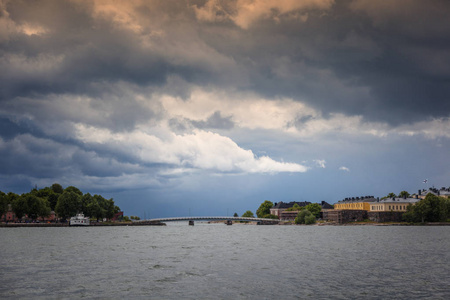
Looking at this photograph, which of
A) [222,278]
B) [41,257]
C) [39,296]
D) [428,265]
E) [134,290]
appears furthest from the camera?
[41,257]

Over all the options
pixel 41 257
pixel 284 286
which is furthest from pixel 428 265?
pixel 41 257

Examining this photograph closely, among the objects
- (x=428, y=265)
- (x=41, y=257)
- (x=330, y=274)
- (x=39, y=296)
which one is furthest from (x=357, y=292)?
(x=41, y=257)

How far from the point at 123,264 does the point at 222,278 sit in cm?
1704

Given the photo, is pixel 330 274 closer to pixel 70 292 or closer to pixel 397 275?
pixel 397 275

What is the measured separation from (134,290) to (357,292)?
17593 mm

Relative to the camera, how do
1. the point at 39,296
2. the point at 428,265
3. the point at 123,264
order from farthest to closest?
1. the point at 123,264
2. the point at 428,265
3. the point at 39,296

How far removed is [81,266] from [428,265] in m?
40.3

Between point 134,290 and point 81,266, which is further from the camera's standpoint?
point 81,266

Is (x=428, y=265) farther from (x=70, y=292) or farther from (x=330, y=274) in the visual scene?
(x=70, y=292)

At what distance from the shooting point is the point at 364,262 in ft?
171

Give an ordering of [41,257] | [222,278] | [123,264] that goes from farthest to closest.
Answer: [41,257] < [123,264] < [222,278]

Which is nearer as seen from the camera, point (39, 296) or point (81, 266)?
point (39, 296)

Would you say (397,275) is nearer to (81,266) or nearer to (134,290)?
(134,290)

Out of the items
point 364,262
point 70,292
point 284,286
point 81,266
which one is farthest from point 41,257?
point 364,262
